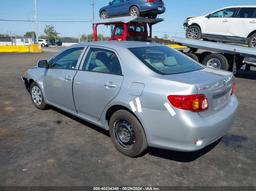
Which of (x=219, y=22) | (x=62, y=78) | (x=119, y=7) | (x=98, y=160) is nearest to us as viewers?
(x=98, y=160)

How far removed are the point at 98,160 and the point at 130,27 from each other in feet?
28.2

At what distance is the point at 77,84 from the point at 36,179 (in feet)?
5.47

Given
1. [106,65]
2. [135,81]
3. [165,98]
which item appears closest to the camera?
[165,98]

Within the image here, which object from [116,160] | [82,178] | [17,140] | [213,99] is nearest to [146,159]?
[116,160]

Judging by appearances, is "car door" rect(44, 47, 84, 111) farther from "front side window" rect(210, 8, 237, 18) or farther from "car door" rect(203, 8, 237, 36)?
"front side window" rect(210, 8, 237, 18)

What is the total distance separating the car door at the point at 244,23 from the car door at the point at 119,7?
4.93 m

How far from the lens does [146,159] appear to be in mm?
3471

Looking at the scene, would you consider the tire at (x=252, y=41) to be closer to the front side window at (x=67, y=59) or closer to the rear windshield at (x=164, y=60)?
the rear windshield at (x=164, y=60)

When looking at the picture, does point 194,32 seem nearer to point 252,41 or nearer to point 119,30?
point 252,41

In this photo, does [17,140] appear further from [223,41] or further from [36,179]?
[223,41]

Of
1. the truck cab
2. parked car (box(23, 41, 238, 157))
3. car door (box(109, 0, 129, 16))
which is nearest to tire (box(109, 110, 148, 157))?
parked car (box(23, 41, 238, 157))

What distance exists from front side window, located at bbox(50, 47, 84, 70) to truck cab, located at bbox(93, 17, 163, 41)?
617 centimetres

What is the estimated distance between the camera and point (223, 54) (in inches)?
383

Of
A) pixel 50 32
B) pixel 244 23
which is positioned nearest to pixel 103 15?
pixel 244 23
